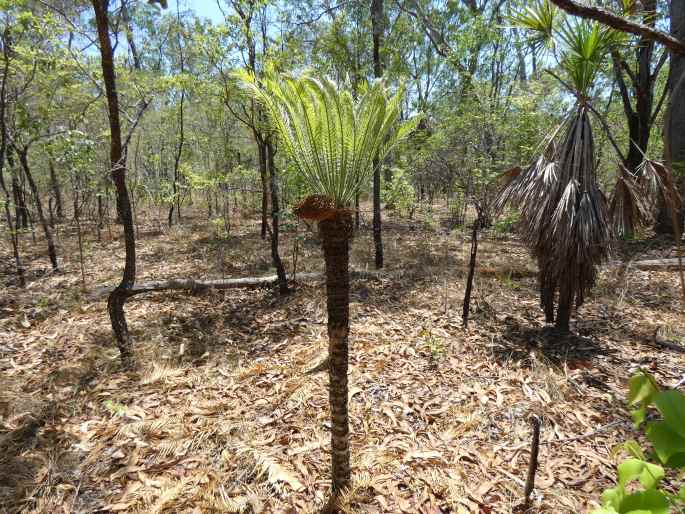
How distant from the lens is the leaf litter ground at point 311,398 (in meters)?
3.07

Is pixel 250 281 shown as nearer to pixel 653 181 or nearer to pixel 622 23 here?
pixel 653 181

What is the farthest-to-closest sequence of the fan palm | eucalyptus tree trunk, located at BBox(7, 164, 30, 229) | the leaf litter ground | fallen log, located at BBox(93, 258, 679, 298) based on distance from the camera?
eucalyptus tree trunk, located at BBox(7, 164, 30, 229)
fallen log, located at BBox(93, 258, 679, 298)
the leaf litter ground
the fan palm

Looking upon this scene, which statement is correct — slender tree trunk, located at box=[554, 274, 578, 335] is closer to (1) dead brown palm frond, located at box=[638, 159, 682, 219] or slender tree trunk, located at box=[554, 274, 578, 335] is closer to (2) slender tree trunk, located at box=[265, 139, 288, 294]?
(1) dead brown palm frond, located at box=[638, 159, 682, 219]

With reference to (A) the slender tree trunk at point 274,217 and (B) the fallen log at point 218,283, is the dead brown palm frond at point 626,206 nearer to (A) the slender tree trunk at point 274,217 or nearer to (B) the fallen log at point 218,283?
(B) the fallen log at point 218,283

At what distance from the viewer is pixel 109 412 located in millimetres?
4055

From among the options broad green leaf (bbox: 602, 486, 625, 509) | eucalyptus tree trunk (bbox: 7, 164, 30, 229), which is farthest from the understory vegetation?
eucalyptus tree trunk (bbox: 7, 164, 30, 229)

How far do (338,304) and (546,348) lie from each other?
386 cm

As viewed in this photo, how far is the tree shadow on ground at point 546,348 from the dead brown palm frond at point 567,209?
71cm

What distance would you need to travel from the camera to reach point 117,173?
4.71 meters

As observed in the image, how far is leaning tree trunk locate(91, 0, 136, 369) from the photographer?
4254 mm

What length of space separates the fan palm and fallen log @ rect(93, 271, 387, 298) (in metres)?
5.39

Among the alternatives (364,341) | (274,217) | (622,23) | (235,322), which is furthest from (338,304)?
(274,217)

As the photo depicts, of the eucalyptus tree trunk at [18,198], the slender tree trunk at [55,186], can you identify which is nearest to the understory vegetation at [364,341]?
the eucalyptus tree trunk at [18,198]

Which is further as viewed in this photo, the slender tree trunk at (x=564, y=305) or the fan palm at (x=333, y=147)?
the slender tree trunk at (x=564, y=305)
